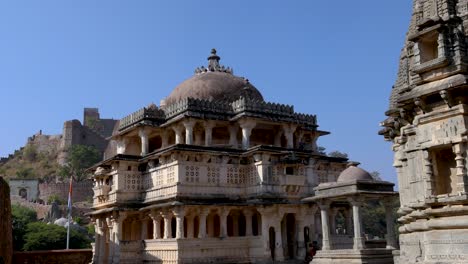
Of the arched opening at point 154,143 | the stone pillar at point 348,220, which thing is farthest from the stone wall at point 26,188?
the stone pillar at point 348,220

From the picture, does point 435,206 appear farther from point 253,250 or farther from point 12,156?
point 12,156

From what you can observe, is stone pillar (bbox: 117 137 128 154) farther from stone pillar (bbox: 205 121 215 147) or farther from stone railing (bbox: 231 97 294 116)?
stone railing (bbox: 231 97 294 116)

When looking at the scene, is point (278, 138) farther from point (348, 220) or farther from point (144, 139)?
point (144, 139)

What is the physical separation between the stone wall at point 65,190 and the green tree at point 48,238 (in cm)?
3465

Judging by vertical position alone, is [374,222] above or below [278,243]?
above

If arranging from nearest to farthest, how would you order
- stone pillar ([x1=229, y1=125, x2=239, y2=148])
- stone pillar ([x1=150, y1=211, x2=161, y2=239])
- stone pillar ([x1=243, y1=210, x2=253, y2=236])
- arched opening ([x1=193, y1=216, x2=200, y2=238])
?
1. stone pillar ([x1=150, y1=211, x2=161, y2=239])
2. stone pillar ([x1=243, y1=210, x2=253, y2=236])
3. arched opening ([x1=193, y1=216, x2=200, y2=238])
4. stone pillar ([x1=229, y1=125, x2=239, y2=148])

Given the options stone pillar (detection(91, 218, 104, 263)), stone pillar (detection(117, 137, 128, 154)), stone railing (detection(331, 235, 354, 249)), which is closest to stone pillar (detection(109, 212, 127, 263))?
stone pillar (detection(91, 218, 104, 263))

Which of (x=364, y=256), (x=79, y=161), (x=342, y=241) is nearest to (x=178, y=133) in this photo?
(x=342, y=241)

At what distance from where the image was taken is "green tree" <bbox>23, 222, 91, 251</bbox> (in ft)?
164

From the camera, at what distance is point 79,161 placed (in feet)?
318

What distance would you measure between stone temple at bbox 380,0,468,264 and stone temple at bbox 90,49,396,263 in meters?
14.0

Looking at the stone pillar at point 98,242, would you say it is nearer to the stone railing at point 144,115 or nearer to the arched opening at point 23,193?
the stone railing at point 144,115

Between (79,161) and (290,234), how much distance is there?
236ft

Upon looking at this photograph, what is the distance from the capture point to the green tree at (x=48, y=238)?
49.9m
